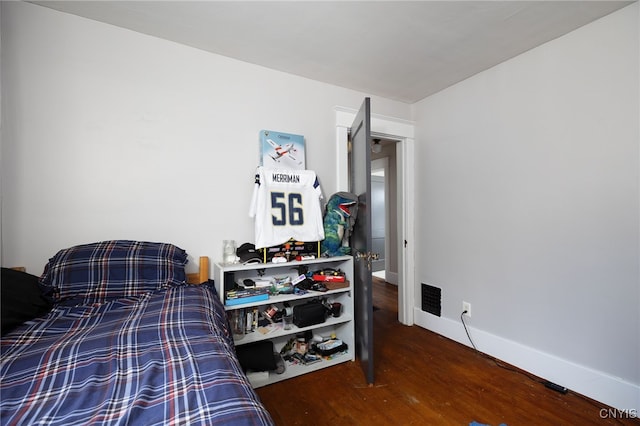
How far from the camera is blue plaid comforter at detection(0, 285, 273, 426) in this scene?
2.28 feet

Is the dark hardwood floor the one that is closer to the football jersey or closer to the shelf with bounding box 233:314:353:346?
the shelf with bounding box 233:314:353:346

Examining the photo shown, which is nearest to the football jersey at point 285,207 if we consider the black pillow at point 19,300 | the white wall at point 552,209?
the black pillow at point 19,300

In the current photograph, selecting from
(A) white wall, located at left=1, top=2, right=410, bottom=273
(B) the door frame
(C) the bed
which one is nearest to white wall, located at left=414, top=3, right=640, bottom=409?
(B) the door frame

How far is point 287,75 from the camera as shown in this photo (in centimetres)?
243

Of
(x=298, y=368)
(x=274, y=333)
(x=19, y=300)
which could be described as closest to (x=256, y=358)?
(x=274, y=333)

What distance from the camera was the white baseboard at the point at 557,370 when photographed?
167 centimetres

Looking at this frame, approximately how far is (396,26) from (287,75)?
997 millimetres


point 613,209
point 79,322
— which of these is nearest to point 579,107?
point 613,209

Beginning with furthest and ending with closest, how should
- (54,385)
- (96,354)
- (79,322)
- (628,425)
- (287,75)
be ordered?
1. (287,75)
2. (628,425)
3. (79,322)
4. (96,354)
5. (54,385)

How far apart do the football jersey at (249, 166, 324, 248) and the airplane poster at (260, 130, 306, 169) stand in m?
0.09

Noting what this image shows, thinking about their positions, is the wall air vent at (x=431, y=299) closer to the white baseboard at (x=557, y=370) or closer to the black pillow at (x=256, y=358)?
the white baseboard at (x=557, y=370)

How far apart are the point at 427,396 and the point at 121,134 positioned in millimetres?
2675

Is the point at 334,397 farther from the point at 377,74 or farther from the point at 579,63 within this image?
the point at 579,63

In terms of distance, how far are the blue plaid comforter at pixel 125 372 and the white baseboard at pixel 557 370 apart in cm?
222
